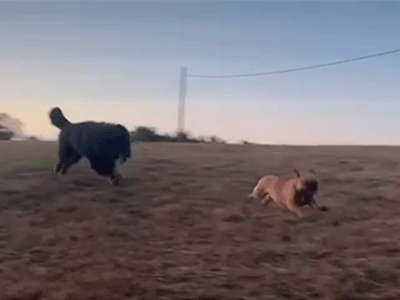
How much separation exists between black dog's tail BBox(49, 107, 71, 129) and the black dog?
0.29 metres

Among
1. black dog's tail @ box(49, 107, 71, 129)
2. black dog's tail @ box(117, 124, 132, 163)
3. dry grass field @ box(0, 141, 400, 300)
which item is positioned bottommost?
dry grass field @ box(0, 141, 400, 300)

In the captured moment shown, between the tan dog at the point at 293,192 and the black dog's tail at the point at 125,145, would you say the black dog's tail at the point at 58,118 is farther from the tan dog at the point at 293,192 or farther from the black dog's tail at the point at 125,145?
the tan dog at the point at 293,192

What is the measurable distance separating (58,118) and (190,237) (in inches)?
229

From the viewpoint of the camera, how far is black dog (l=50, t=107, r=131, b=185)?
13898 mm

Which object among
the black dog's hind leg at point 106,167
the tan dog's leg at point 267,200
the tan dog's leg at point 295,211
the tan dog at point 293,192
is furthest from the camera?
the black dog's hind leg at point 106,167

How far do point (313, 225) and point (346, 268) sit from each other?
7.14 ft

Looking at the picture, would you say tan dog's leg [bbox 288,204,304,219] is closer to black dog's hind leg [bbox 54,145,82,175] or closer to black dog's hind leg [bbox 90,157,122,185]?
black dog's hind leg [bbox 90,157,122,185]

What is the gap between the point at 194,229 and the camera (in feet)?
35.1

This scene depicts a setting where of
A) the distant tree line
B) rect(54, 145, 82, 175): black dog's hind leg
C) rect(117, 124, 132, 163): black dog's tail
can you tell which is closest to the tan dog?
rect(117, 124, 132, 163): black dog's tail

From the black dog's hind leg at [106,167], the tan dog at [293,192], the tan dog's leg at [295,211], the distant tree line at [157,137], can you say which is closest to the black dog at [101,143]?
the black dog's hind leg at [106,167]

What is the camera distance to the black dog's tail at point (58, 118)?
15.0 metres

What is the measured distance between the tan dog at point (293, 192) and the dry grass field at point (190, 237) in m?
0.21

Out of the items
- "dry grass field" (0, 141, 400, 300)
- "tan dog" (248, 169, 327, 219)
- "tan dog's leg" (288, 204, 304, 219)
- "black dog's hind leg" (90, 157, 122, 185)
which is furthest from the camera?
"black dog's hind leg" (90, 157, 122, 185)

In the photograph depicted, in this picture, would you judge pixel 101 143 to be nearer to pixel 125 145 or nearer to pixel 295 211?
pixel 125 145
